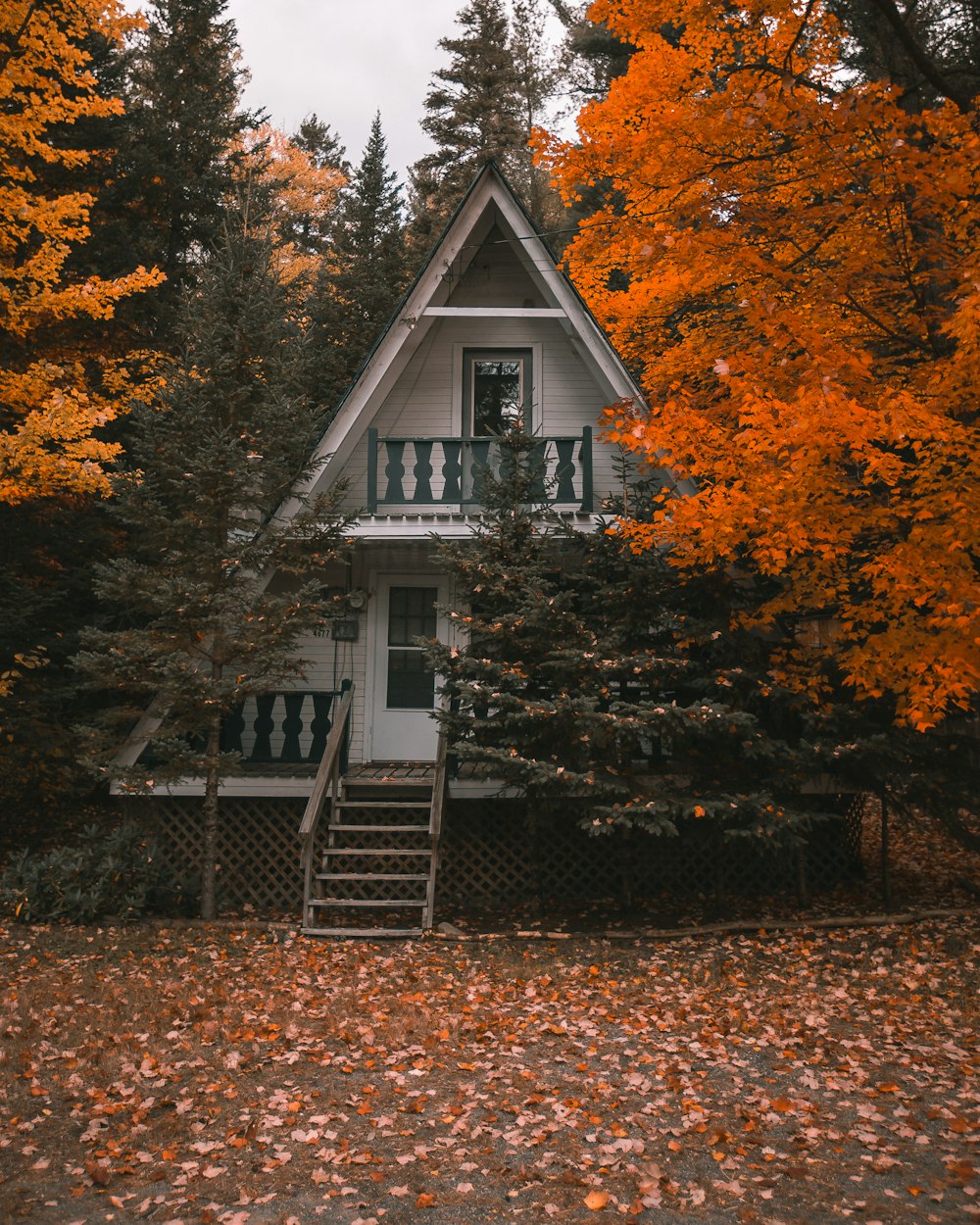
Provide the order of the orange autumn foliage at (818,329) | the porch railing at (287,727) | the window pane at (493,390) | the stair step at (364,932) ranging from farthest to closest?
the window pane at (493,390) → the porch railing at (287,727) → the stair step at (364,932) → the orange autumn foliage at (818,329)

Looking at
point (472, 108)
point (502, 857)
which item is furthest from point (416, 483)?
point (472, 108)

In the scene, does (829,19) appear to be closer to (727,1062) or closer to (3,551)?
(727,1062)

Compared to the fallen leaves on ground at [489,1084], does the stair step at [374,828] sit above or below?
above

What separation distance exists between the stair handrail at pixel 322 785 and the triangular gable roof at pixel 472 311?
2791 millimetres

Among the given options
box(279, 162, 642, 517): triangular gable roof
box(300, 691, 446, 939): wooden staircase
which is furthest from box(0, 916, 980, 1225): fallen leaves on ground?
box(279, 162, 642, 517): triangular gable roof

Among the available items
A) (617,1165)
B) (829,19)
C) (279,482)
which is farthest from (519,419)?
(617,1165)

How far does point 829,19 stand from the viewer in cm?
1006

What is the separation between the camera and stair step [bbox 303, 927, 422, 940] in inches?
397

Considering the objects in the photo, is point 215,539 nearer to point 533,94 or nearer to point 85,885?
point 85,885

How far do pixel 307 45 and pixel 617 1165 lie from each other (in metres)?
160

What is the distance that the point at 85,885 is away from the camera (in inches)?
419

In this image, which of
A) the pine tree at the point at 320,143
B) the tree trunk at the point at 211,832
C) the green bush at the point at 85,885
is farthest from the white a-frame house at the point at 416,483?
the pine tree at the point at 320,143

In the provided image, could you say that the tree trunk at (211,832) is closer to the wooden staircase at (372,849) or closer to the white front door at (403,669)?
the wooden staircase at (372,849)

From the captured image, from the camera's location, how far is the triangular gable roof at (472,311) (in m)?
12.2
